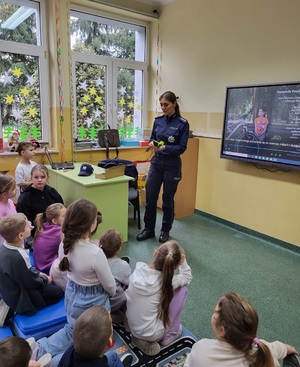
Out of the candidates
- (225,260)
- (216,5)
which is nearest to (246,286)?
(225,260)

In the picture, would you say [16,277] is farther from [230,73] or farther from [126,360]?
[230,73]

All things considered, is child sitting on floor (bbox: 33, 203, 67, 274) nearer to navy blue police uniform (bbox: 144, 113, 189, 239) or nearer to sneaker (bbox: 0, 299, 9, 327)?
sneaker (bbox: 0, 299, 9, 327)

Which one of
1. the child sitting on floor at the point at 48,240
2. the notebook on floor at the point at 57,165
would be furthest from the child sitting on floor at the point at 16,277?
the notebook on floor at the point at 57,165

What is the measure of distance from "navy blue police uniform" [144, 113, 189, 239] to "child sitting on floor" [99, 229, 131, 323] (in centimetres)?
142

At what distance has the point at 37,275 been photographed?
1.65 m

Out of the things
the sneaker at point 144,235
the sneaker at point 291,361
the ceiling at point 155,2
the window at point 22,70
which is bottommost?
the sneaker at point 144,235

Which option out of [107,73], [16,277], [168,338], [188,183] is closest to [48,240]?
[16,277]

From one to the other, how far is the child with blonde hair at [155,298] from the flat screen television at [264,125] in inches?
74.1

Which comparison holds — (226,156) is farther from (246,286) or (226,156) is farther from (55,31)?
(55,31)

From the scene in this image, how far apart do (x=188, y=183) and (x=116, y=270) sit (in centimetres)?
231

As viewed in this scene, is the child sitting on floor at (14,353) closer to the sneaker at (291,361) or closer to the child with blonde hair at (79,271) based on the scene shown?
the child with blonde hair at (79,271)

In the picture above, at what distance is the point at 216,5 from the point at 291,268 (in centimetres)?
301

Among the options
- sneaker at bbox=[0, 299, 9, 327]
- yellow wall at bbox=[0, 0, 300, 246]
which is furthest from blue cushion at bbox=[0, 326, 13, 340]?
yellow wall at bbox=[0, 0, 300, 246]

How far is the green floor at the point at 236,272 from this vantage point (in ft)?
6.61
